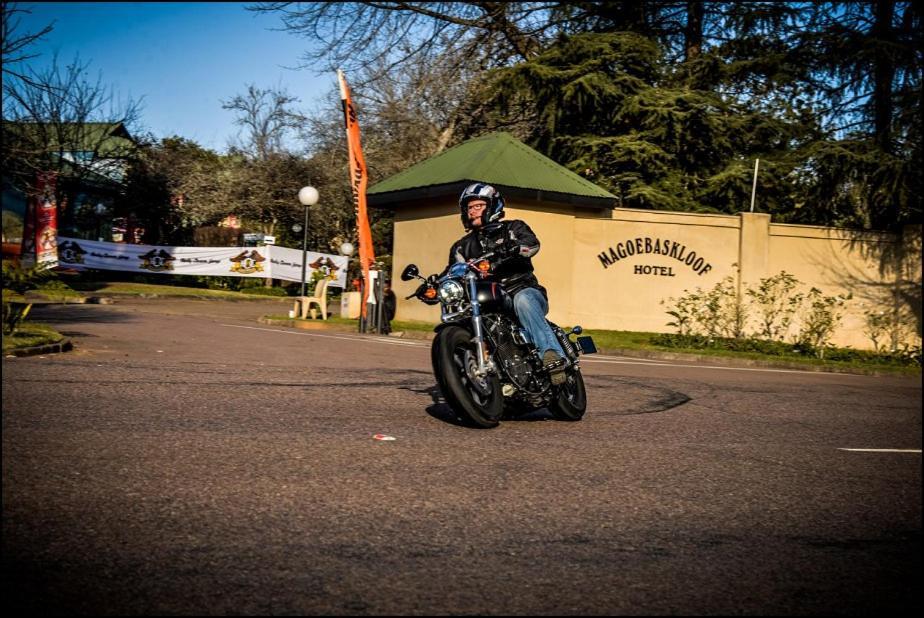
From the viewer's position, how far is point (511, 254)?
7727 millimetres

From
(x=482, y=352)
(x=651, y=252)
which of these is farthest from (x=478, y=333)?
(x=651, y=252)

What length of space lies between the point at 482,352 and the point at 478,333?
150 millimetres

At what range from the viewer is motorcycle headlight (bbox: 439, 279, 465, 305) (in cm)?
738

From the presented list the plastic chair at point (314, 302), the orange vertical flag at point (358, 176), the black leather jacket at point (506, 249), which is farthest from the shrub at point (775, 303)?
the black leather jacket at point (506, 249)

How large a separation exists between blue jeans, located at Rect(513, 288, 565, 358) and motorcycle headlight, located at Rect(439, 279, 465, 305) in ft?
1.92

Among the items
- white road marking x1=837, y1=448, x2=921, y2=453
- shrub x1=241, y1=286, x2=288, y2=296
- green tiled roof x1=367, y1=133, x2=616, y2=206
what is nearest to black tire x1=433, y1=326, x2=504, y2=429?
white road marking x1=837, y1=448, x2=921, y2=453

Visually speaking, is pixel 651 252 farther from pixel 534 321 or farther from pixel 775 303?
pixel 534 321

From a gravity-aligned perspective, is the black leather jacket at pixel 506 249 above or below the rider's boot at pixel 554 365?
above

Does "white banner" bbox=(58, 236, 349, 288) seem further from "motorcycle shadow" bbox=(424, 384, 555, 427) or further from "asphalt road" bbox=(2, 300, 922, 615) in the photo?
"motorcycle shadow" bbox=(424, 384, 555, 427)

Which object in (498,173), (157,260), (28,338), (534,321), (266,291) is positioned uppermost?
(498,173)

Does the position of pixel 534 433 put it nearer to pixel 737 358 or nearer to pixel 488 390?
pixel 488 390

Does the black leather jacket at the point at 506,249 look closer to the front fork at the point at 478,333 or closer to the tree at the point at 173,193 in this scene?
the front fork at the point at 478,333

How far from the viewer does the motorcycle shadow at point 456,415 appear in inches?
301

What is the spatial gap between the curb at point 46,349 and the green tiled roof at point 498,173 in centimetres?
1208
